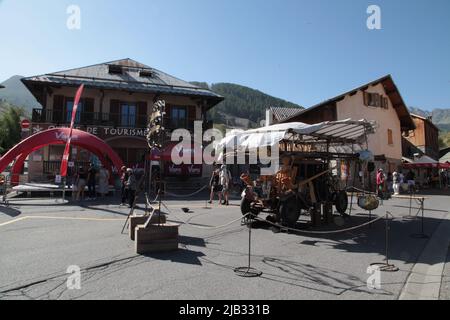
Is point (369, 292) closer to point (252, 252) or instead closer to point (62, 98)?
point (252, 252)

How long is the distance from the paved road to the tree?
45.9 metres

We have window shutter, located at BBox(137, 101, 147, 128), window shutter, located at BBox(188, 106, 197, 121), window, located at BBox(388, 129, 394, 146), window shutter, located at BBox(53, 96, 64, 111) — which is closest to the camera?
window shutter, located at BBox(53, 96, 64, 111)

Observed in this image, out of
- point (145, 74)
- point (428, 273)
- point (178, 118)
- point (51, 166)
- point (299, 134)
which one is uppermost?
point (145, 74)

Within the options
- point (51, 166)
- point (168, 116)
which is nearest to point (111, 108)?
point (168, 116)

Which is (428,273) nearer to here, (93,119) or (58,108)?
(93,119)

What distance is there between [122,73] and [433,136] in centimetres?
4262

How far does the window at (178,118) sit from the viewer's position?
28.1 meters

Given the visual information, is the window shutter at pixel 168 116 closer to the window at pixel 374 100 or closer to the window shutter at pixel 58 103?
the window shutter at pixel 58 103

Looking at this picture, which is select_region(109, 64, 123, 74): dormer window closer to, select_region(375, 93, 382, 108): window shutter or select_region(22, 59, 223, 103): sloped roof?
select_region(22, 59, 223, 103): sloped roof

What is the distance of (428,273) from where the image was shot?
572cm

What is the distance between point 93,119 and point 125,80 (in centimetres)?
421

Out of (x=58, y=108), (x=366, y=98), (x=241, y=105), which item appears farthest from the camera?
(x=241, y=105)

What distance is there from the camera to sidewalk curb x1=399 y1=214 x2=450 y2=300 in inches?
186

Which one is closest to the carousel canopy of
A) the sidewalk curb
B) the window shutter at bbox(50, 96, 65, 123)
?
the sidewalk curb
